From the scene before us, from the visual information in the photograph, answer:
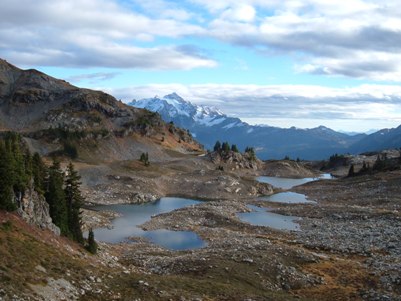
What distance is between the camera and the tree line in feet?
146

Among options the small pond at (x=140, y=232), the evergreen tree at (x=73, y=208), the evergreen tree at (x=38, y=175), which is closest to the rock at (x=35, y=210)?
the evergreen tree at (x=38, y=175)

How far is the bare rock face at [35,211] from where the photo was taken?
46.6 metres

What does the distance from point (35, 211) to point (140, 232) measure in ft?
A: 121

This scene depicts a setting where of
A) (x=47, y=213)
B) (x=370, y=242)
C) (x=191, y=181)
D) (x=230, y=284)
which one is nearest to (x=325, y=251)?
(x=370, y=242)

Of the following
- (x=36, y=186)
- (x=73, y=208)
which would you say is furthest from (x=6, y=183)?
(x=73, y=208)

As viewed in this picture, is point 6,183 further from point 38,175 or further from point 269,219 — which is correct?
point 269,219

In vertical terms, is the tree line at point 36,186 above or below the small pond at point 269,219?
above

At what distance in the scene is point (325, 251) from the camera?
2657 inches

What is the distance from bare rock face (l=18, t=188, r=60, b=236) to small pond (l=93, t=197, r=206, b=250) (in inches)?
978

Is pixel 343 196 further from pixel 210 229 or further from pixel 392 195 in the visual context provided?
pixel 210 229

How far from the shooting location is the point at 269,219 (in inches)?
4031

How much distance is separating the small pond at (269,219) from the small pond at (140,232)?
1968 centimetres

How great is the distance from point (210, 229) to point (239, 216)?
771 inches

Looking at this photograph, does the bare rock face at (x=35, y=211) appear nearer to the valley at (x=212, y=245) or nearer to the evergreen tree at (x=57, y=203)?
the valley at (x=212, y=245)
